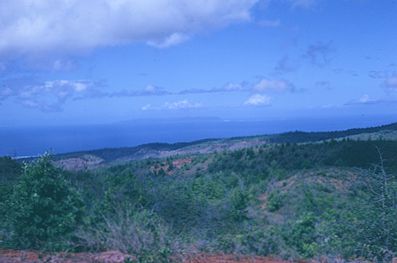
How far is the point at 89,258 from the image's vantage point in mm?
8477

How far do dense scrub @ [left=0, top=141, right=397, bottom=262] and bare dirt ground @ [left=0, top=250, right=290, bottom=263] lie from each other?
1.08 feet

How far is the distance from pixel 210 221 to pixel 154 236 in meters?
9.68

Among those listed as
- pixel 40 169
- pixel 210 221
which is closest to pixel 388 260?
pixel 40 169

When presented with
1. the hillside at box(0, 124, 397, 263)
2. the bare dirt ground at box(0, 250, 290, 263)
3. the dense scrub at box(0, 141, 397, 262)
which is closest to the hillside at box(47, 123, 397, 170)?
the hillside at box(0, 124, 397, 263)

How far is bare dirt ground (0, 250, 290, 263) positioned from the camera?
8.23 m

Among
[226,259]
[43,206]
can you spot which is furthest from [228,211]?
[226,259]

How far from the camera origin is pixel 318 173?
100 feet

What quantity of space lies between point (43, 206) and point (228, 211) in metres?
11.1

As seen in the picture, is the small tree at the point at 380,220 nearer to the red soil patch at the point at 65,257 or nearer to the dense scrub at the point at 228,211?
the dense scrub at the point at 228,211

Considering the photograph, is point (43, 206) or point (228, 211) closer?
point (43, 206)

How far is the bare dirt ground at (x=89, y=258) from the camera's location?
324 inches

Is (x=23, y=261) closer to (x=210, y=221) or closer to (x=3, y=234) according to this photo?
(x=3, y=234)

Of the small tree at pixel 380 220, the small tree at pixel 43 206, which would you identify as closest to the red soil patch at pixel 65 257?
the small tree at pixel 43 206

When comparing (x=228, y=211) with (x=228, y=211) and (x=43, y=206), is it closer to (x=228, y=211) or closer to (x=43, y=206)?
(x=228, y=211)
